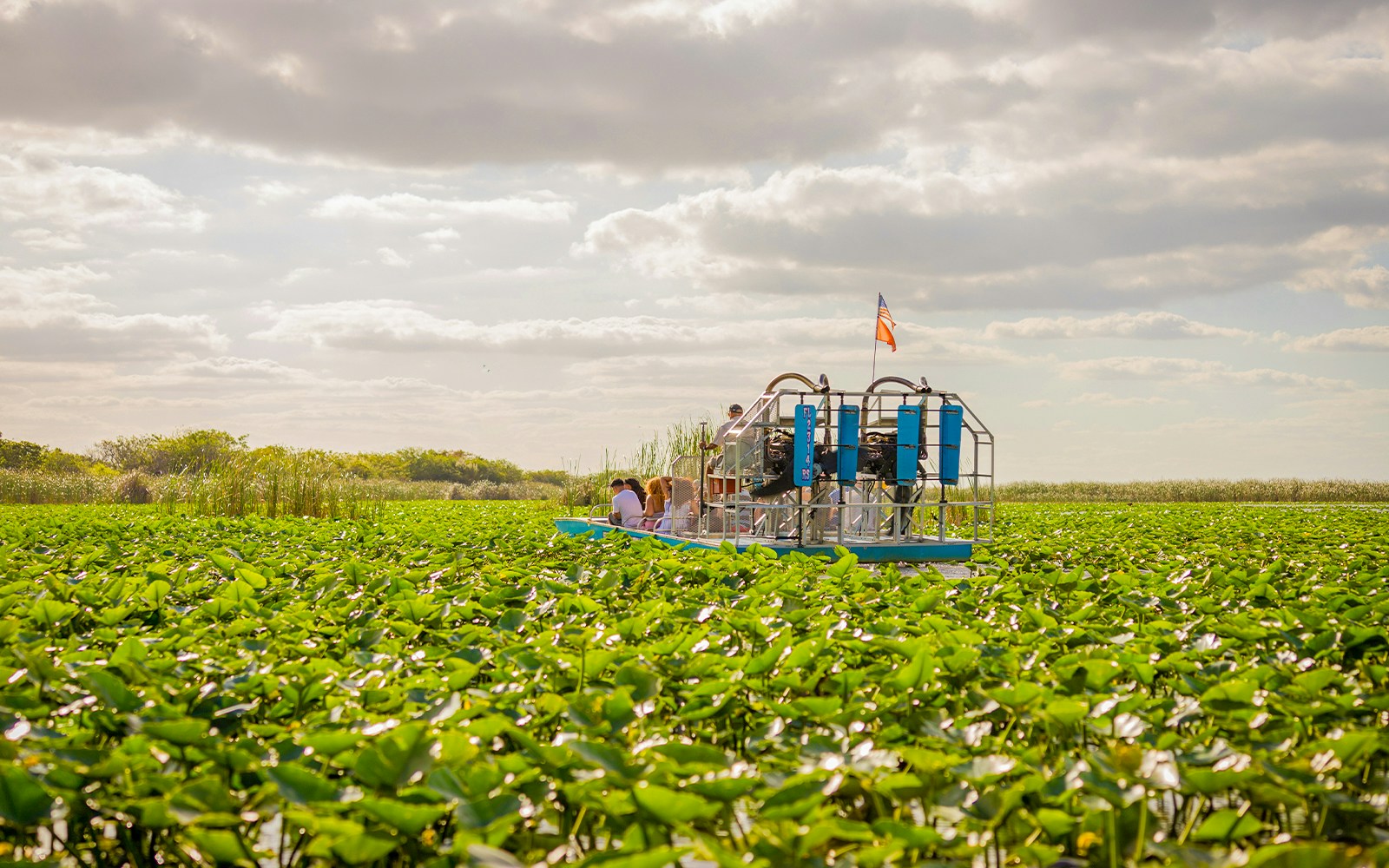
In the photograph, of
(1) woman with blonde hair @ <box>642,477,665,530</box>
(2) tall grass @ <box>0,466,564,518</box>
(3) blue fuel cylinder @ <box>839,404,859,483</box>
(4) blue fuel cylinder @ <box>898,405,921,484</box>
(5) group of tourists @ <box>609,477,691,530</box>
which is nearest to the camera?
(3) blue fuel cylinder @ <box>839,404,859,483</box>

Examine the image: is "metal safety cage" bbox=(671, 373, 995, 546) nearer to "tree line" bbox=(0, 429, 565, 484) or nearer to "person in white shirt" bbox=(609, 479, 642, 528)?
"person in white shirt" bbox=(609, 479, 642, 528)

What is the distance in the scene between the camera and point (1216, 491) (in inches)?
1313

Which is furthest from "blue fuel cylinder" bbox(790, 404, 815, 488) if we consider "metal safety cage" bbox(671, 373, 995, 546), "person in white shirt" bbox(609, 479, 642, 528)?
"person in white shirt" bbox(609, 479, 642, 528)

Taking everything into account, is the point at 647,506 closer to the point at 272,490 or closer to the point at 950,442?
the point at 950,442

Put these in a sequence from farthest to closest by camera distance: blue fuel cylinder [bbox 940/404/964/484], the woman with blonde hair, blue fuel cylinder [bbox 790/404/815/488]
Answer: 1. the woman with blonde hair
2. blue fuel cylinder [bbox 940/404/964/484]
3. blue fuel cylinder [bbox 790/404/815/488]

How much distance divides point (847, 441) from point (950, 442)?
1.26 meters

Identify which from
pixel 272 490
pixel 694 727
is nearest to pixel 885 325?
pixel 694 727

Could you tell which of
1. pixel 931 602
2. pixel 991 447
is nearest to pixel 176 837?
pixel 931 602

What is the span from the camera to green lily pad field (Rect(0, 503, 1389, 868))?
2291 mm

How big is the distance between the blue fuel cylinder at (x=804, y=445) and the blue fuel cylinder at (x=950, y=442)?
1501 mm

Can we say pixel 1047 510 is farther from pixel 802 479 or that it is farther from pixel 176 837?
pixel 176 837

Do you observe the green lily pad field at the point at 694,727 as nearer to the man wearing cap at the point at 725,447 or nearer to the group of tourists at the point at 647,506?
the man wearing cap at the point at 725,447

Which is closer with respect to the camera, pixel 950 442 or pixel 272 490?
pixel 950 442

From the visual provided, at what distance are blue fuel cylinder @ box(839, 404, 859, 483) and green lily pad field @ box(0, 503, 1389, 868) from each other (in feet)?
13.0
